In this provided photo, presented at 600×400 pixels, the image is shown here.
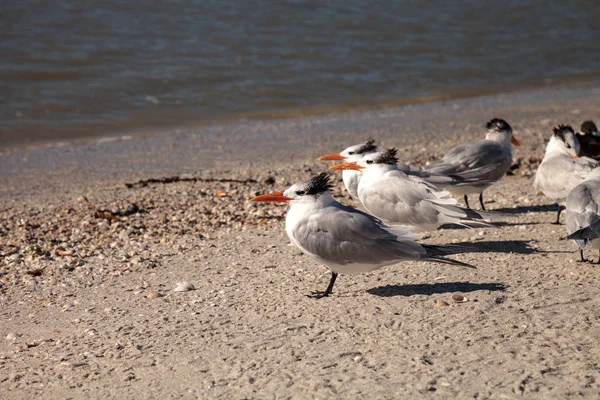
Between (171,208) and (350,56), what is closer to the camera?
(171,208)

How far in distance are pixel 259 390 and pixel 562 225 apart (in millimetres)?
3340

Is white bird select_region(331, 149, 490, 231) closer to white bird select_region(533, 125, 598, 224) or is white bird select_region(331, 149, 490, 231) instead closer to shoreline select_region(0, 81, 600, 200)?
white bird select_region(533, 125, 598, 224)

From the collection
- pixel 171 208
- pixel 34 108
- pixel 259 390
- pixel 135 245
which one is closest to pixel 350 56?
pixel 34 108

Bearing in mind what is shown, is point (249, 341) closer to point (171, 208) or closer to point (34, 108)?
point (171, 208)

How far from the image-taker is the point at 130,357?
3691mm

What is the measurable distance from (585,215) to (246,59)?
1215 centimetres

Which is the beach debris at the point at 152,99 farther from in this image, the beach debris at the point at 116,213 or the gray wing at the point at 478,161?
the gray wing at the point at 478,161

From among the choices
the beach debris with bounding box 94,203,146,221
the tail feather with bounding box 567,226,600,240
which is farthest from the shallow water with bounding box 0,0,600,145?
the tail feather with bounding box 567,226,600,240

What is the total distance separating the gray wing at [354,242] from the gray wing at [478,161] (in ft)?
6.83

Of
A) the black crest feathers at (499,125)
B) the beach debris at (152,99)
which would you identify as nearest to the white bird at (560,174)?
the black crest feathers at (499,125)

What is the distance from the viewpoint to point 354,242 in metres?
4.25

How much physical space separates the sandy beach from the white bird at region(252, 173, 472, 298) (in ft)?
0.70

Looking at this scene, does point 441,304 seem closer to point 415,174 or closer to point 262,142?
point 415,174

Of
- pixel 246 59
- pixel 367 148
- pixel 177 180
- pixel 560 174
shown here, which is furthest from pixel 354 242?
pixel 246 59
